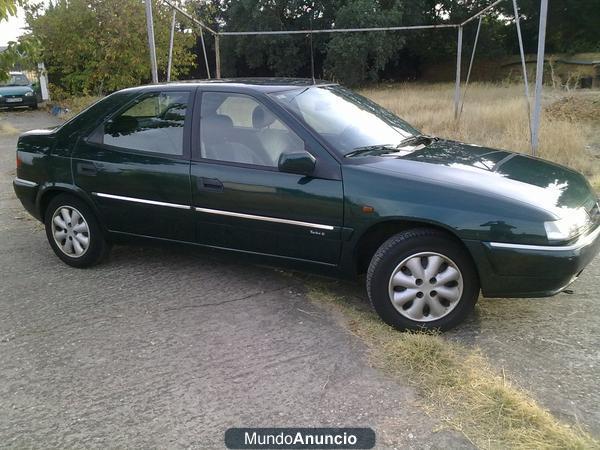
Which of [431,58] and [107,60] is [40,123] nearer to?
[107,60]

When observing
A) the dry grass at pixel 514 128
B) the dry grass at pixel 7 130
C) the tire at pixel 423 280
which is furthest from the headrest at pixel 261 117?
the dry grass at pixel 7 130

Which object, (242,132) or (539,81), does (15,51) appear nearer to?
(242,132)

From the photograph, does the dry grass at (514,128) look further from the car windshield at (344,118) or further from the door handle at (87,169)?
the door handle at (87,169)

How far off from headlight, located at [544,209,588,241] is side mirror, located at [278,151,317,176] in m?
1.45

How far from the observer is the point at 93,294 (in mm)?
4297

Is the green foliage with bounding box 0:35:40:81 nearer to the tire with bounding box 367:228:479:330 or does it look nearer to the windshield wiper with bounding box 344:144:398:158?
the windshield wiper with bounding box 344:144:398:158

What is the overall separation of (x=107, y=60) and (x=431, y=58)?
26356 mm

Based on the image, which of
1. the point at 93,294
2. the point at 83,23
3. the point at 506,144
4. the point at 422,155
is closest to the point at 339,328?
the point at 422,155

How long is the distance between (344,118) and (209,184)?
1132mm

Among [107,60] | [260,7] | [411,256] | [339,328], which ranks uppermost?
[260,7]

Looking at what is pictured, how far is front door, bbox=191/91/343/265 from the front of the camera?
12.0ft

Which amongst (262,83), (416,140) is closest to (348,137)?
(416,140)

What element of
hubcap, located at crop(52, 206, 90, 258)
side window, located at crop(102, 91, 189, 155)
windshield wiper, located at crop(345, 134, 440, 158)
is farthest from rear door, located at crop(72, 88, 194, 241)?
windshield wiper, located at crop(345, 134, 440, 158)

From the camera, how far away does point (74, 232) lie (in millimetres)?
4742
